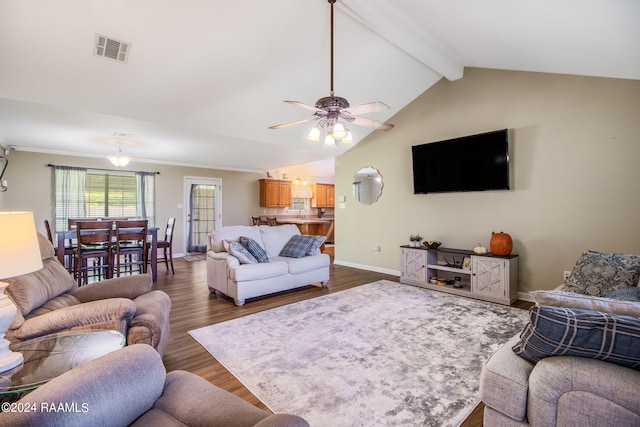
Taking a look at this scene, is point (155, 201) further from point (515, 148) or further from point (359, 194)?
point (515, 148)

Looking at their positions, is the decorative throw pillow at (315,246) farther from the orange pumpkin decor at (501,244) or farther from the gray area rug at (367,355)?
the orange pumpkin decor at (501,244)

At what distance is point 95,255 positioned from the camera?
430 centimetres

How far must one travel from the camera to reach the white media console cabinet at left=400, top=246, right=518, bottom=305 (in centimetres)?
380

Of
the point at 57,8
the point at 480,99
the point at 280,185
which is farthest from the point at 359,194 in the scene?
the point at 57,8

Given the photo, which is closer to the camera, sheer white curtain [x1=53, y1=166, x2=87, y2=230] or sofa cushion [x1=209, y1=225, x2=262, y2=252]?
sofa cushion [x1=209, y1=225, x2=262, y2=252]

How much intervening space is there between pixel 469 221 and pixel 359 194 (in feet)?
7.21

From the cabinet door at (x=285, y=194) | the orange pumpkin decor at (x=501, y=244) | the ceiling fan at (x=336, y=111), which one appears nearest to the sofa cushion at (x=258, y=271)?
the ceiling fan at (x=336, y=111)

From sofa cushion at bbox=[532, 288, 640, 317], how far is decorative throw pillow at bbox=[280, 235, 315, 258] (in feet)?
11.3

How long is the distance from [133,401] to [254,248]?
313cm

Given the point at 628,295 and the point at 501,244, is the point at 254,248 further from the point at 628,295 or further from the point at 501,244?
the point at 628,295

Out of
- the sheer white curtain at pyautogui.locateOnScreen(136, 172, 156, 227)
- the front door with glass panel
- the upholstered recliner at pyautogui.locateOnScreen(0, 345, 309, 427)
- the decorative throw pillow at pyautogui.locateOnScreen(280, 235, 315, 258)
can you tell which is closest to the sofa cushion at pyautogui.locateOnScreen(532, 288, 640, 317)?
the upholstered recliner at pyautogui.locateOnScreen(0, 345, 309, 427)

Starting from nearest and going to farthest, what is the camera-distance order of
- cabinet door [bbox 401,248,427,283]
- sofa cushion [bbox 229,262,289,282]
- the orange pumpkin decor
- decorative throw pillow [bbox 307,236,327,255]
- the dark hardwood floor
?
the dark hardwood floor, sofa cushion [bbox 229,262,289,282], the orange pumpkin decor, cabinet door [bbox 401,248,427,283], decorative throw pillow [bbox 307,236,327,255]

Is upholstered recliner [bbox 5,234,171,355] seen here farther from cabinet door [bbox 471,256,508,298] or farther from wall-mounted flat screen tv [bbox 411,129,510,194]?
wall-mounted flat screen tv [bbox 411,129,510,194]

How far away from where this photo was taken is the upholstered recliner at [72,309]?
1716 mm
